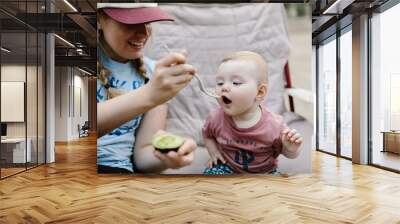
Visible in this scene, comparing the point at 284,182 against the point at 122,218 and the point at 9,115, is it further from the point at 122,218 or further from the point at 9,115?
the point at 9,115

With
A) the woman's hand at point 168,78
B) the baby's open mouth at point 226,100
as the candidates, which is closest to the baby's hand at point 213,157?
the baby's open mouth at point 226,100

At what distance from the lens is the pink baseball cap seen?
6.68m

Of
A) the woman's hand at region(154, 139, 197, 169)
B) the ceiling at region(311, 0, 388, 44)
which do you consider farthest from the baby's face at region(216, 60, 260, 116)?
the ceiling at region(311, 0, 388, 44)

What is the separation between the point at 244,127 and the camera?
662cm

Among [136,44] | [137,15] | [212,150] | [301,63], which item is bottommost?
[212,150]

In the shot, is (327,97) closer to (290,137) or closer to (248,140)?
(290,137)

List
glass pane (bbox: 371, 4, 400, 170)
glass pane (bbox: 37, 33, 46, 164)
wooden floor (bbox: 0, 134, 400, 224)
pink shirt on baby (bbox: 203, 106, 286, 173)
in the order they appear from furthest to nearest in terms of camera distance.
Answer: glass pane (bbox: 37, 33, 46, 164) < glass pane (bbox: 371, 4, 400, 170) < pink shirt on baby (bbox: 203, 106, 286, 173) < wooden floor (bbox: 0, 134, 400, 224)

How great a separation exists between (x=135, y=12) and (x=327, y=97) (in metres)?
5.99

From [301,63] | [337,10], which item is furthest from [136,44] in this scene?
[337,10]

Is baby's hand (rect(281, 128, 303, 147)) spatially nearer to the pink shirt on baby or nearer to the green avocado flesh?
the pink shirt on baby

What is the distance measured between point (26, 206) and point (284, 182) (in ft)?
11.7

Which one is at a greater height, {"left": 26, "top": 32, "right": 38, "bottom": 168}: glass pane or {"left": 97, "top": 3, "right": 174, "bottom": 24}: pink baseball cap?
{"left": 97, "top": 3, "right": 174, "bottom": 24}: pink baseball cap

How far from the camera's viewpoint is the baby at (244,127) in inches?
259

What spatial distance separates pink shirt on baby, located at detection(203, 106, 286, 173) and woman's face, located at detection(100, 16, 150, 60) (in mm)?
1598
